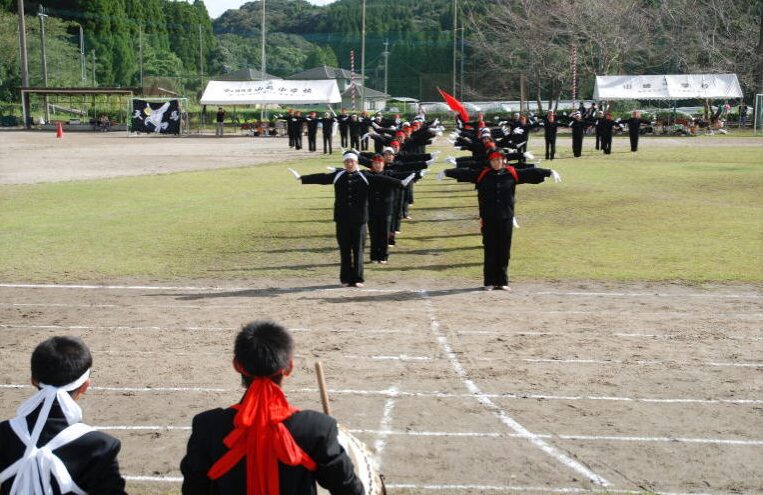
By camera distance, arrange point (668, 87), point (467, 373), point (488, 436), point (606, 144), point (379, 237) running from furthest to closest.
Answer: point (668, 87), point (606, 144), point (379, 237), point (467, 373), point (488, 436)

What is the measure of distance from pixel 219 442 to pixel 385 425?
4.50 meters

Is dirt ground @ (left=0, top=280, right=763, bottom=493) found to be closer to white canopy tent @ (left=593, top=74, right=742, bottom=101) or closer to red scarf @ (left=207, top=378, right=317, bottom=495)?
red scarf @ (left=207, top=378, right=317, bottom=495)

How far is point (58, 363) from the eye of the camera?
4.33 m

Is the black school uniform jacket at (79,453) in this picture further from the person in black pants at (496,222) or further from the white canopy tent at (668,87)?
the white canopy tent at (668,87)

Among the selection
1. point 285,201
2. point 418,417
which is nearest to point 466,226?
point 285,201

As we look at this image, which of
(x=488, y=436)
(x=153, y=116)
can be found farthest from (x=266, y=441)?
(x=153, y=116)

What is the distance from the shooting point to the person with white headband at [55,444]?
422 cm

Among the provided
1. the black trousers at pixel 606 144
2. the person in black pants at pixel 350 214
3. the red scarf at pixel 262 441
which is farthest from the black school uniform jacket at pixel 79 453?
the black trousers at pixel 606 144

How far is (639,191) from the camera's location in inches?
1160

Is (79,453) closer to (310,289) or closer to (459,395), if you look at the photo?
(459,395)

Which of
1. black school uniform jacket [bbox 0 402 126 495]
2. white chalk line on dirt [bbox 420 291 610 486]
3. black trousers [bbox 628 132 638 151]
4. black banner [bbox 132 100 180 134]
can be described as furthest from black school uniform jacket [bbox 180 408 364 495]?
black banner [bbox 132 100 180 134]

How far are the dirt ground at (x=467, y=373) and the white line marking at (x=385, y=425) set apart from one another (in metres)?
0.03

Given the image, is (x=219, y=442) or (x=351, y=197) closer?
(x=219, y=442)

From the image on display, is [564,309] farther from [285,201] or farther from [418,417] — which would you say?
[285,201]
